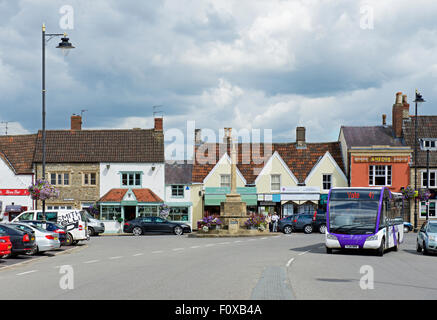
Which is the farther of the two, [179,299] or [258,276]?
[258,276]

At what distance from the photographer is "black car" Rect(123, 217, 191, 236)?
45.4 metres

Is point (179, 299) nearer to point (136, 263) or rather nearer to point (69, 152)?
point (136, 263)

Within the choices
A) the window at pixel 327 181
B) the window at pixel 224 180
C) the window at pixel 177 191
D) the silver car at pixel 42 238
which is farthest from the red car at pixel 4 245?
the window at pixel 327 181

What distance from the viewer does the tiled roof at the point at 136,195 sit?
51.5m

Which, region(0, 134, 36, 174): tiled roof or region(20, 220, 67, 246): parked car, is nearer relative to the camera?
region(20, 220, 67, 246): parked car

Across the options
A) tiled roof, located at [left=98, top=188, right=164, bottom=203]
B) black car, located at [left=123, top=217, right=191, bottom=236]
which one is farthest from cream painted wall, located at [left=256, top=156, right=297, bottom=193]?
black car, located at [left=123, top=217, right=191, bottom=236]

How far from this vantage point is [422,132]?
5625 cm

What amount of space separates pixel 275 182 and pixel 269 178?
0.65m

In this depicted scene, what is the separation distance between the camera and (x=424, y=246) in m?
24.9

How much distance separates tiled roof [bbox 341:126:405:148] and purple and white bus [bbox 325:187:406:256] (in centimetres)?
3181

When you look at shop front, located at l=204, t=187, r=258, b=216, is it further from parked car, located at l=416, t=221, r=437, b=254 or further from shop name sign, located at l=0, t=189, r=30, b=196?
parked car, located at l=416, t=221, r=437, b=254

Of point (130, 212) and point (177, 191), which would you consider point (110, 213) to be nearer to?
point (130, 212)
